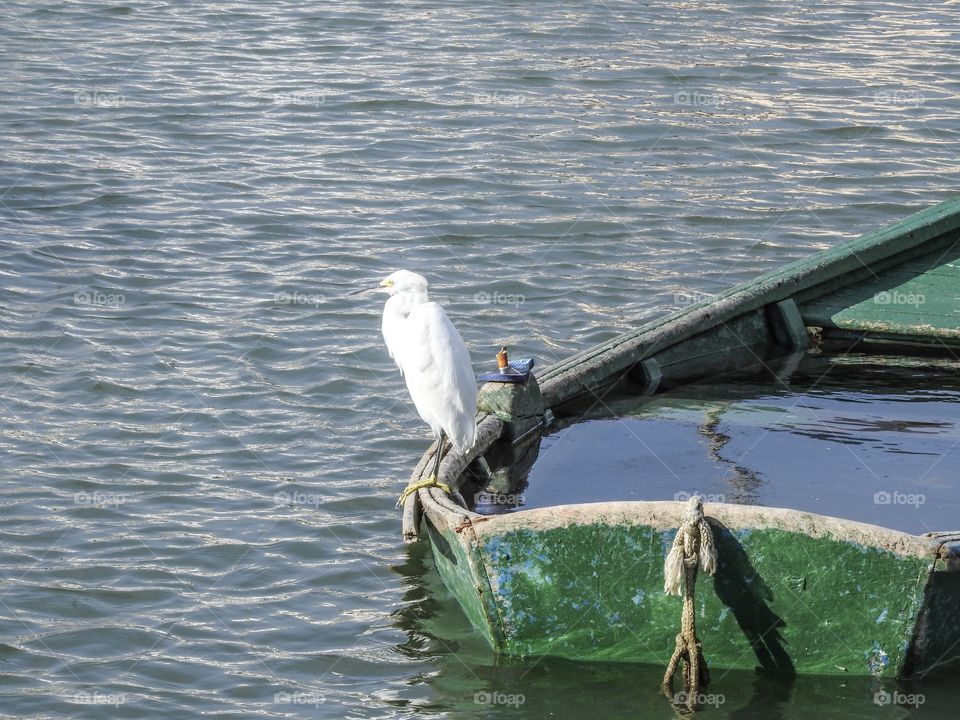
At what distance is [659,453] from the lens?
7.82 metres

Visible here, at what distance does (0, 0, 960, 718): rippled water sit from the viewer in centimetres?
673

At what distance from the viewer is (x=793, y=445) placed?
26.0ft

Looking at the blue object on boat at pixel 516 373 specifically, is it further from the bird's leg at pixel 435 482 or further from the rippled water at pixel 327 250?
the rippled water at pixel 327 250

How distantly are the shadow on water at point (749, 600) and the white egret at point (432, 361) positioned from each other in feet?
5.41

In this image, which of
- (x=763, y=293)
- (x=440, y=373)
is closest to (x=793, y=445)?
(x=763, y=293)

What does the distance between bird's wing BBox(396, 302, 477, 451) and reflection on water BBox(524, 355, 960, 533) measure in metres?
0.69

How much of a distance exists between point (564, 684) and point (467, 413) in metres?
1.47

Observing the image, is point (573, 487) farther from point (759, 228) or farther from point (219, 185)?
point (219, 185)

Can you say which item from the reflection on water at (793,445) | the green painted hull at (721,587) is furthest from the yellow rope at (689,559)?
the reflection on water at (793,445)

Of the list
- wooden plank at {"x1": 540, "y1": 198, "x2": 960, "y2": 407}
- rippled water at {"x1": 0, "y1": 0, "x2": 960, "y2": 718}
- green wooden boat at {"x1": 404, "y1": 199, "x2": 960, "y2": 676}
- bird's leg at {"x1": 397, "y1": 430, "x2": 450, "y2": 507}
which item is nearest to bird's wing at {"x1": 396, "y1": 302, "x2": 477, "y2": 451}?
bird's leg at {"x1": 397, "y1": 430, "x2": 450, "y2": 507}

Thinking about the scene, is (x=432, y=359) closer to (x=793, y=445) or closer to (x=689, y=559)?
(x=689, y=559)

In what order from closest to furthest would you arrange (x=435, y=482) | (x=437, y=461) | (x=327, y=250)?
1. (x=435, y=482)
2. (x=437, y=461)
3. (x=327, y=250)

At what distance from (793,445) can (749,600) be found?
2.39m

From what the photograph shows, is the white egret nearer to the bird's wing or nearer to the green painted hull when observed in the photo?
the bird's wing
